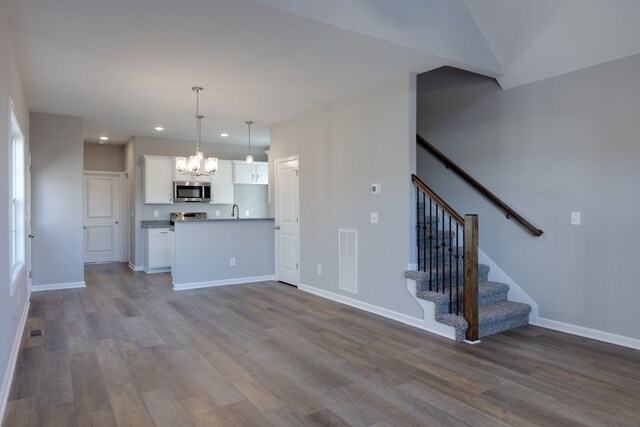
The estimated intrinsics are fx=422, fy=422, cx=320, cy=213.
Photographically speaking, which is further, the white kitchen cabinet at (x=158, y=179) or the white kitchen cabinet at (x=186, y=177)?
the white kitchen cabinet at (x=186, y=177)

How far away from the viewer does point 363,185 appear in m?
4.90

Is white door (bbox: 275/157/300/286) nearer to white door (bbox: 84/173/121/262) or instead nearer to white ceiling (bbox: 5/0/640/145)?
white ceiling (bbox: 5/0/640/145)

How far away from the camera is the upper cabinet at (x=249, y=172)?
8.62 m

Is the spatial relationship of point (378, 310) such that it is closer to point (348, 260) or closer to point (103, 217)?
point (348, 260)

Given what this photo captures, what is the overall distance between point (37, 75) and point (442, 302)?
15.1ft

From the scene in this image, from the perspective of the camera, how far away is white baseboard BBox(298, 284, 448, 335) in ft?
13.9

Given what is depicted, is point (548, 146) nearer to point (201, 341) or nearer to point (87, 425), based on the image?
point (201, 341)

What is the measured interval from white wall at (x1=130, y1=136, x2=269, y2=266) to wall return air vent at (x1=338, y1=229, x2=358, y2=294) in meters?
3.09

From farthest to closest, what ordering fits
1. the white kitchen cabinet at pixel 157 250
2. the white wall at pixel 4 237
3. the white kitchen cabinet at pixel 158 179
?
the white kitchen cabinet at pixel 158 179 → the white kitchen cabinet at pixel 157 250 → the white wall at pixel 4 237

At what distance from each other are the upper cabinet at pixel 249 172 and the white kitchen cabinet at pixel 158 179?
127 centimetres

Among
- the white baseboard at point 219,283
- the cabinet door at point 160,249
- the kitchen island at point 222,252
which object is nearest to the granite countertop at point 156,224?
the cabinet door at point 160,249

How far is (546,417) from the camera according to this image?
2.40 meters

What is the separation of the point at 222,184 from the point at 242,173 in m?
0.46

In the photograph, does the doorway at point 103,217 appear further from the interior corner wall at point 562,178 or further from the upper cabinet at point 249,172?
the interior corner wall at point 562,178
